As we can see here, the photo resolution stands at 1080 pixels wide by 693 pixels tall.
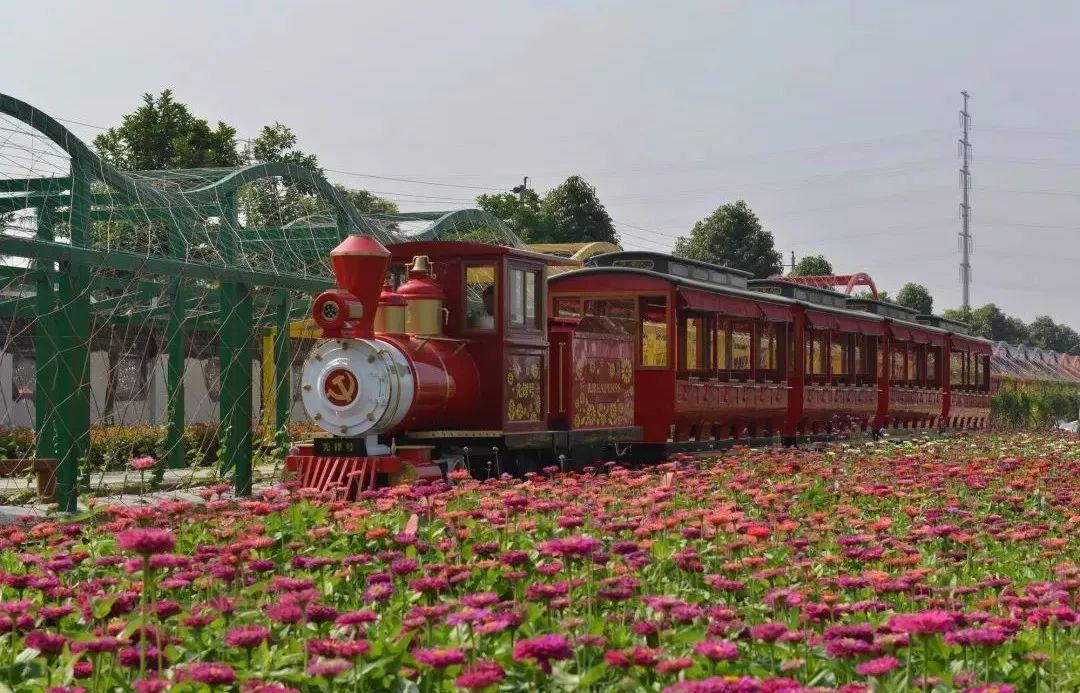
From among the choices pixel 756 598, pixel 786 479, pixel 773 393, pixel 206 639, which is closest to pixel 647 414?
pixel 773 393

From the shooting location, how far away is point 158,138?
39.4 metres

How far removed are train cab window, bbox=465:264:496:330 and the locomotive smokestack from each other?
1.31m

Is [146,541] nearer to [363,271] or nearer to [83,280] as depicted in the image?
[363,271]

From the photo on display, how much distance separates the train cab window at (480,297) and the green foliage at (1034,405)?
113 feet

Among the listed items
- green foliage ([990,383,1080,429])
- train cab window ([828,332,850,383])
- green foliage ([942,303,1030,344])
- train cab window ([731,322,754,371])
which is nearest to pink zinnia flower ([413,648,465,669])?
train cab window ([731,322,754,371])

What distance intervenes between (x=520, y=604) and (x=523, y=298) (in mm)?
9537

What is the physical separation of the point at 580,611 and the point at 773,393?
1709cm

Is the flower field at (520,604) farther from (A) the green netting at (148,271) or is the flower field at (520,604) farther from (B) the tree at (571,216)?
(B) the tree at (571,216)

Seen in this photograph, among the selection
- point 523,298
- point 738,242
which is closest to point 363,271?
point 523,298

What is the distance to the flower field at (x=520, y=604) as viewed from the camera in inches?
170

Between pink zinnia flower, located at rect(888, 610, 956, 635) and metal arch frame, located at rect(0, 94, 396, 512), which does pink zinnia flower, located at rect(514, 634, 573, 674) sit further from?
metal arch frame, located at rect(0, 94, 396, 512)

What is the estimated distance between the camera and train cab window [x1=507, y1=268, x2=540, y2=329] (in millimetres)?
14516

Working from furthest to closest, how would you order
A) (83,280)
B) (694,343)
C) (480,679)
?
(694,343) → (83,280) → (480,679)

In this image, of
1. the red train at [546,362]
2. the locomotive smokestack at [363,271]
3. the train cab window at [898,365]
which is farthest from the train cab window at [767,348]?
the locomotive smokestack at [363,271]
